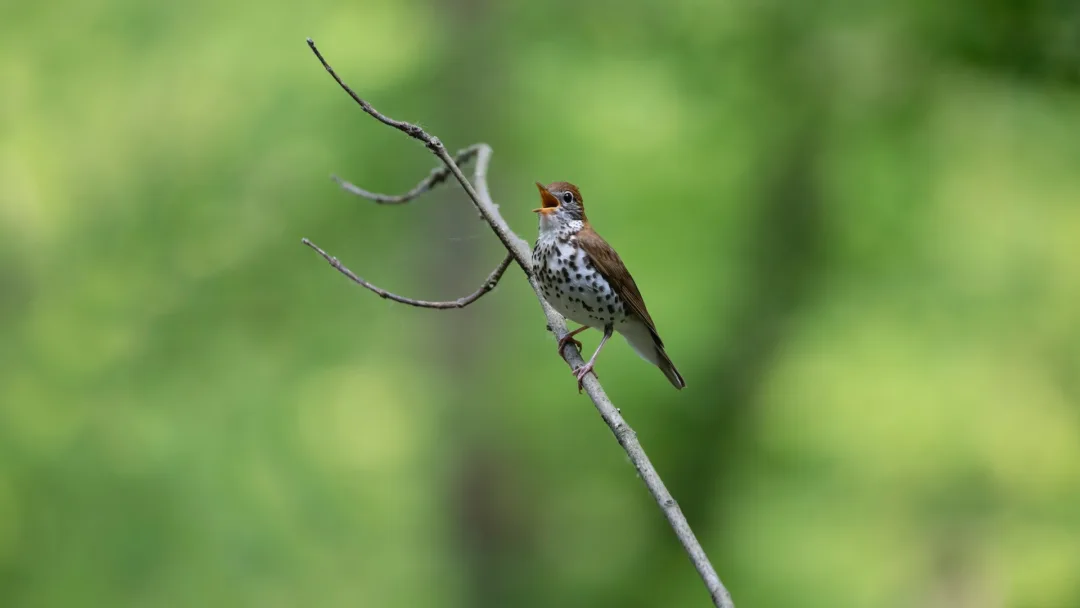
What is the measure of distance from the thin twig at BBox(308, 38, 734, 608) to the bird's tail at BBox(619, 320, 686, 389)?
0.80 meters

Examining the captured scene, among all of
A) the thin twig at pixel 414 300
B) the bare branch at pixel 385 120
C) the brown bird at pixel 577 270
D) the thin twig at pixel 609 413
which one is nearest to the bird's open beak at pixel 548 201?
the brown bird at pixel 577 270

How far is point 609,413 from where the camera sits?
2.22 meters

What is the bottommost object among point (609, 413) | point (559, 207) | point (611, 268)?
point (609, 413)

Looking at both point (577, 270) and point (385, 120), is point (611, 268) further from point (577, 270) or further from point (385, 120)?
point (385, 120)

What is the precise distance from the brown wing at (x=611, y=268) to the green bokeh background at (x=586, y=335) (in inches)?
164

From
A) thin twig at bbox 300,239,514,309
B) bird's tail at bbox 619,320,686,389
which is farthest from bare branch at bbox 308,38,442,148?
bird's tail at bbox 619,320,686,389

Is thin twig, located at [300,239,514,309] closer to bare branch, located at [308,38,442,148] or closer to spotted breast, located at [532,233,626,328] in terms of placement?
bare branch, located at [308,38,442,148]

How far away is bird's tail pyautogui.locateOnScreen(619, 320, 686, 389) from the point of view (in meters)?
3.86

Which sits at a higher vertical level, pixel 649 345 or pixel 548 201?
pixel 548 201

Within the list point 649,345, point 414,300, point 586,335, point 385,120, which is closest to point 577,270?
point 649,345

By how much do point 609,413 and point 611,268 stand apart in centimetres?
146

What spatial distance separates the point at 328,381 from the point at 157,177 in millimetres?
2289

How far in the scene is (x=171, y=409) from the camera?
26.3 feet

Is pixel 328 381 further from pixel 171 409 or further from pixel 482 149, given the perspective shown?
pixel 482 149
